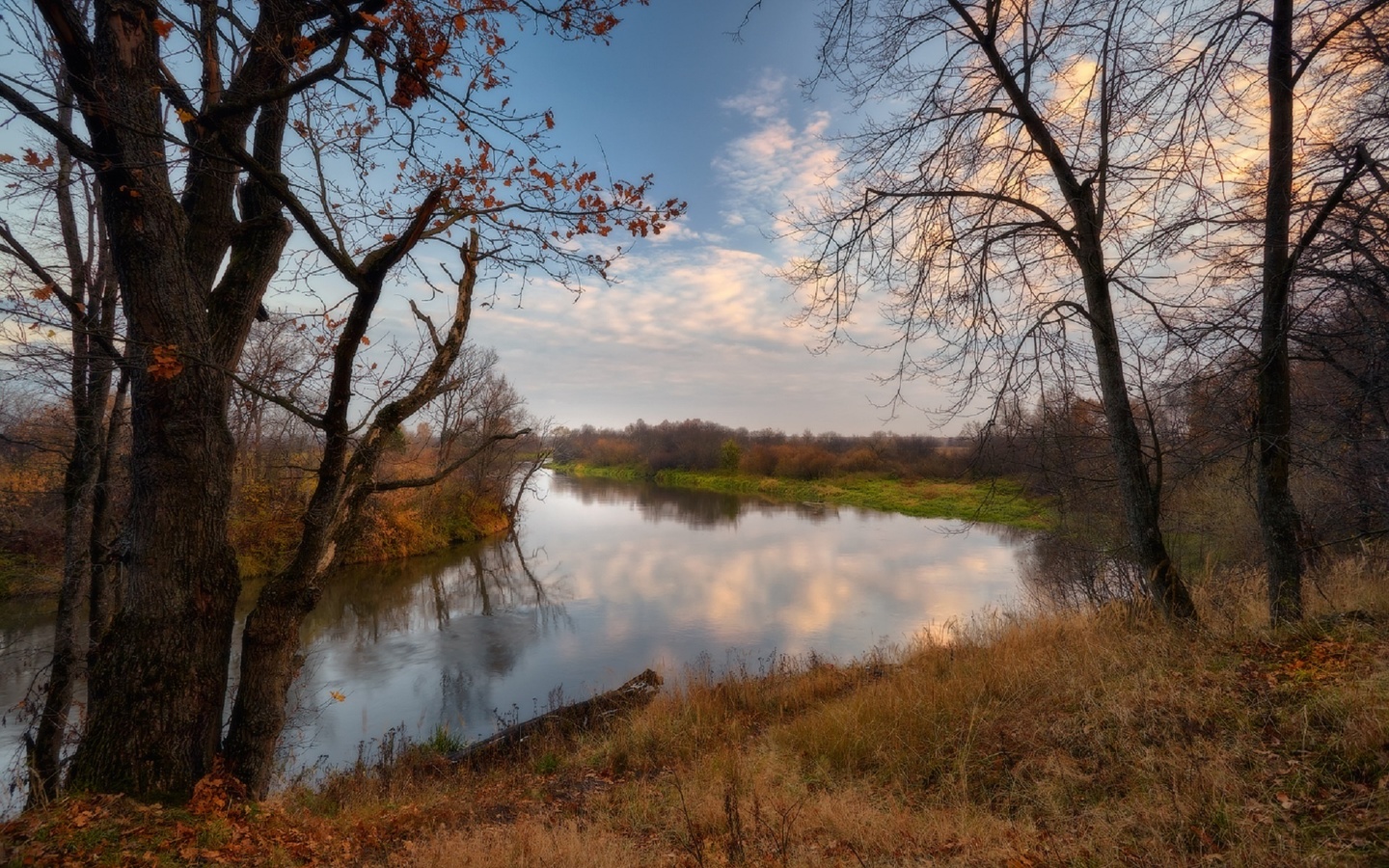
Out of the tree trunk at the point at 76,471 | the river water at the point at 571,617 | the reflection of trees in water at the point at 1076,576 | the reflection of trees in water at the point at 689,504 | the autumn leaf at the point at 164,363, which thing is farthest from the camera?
the reflection of trees in water at the point at 689,504

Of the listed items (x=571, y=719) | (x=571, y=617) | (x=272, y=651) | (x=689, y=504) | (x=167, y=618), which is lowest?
(x=571, y=617)

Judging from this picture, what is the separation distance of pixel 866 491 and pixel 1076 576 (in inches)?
1170

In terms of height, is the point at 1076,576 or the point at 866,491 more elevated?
the point at 866,491

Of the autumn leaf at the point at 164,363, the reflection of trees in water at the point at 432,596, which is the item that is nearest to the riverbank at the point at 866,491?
the reflection of trees in water at the point at 432,596

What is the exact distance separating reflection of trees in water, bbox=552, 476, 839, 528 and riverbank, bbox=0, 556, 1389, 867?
22.5m

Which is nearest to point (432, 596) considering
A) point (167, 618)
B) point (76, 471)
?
point (76, 471)

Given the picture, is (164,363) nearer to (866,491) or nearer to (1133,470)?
(1133,470)

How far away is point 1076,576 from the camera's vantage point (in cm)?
1195

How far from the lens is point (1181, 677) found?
4.40 metres

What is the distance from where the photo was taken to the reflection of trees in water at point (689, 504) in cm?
3153

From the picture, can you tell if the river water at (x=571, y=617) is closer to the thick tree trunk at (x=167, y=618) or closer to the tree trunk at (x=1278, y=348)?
the thick tree trunk at (x=167, y=618)

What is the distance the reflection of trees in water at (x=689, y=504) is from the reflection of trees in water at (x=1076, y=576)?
1616 centimetres

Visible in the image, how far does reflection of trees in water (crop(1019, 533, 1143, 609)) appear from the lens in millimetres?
10202

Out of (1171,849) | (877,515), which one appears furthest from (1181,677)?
(877,515)
